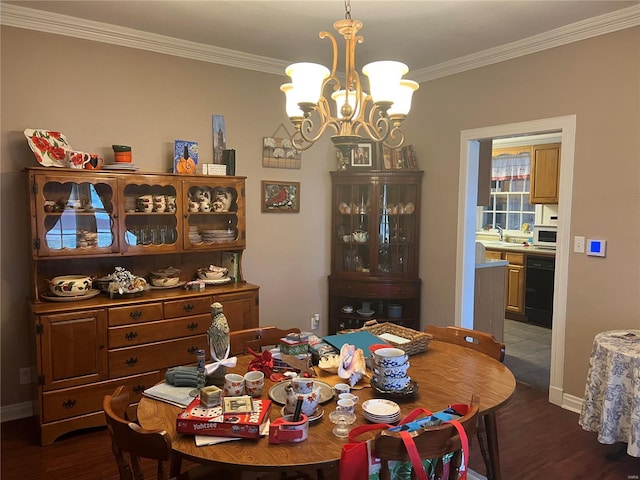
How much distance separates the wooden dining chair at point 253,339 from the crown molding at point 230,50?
237 cm

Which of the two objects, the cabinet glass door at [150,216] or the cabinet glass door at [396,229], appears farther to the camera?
the cabinet glass door at [396,229]

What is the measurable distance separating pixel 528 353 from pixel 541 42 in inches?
113

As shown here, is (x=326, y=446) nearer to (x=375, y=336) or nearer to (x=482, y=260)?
(x=375, y=336)

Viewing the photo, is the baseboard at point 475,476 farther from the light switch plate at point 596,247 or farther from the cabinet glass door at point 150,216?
the cabinet glass door at point 150,216

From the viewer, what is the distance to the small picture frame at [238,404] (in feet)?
4.89

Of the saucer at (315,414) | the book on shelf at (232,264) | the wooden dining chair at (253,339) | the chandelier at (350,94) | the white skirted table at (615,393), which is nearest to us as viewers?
the saucer at (315,414)

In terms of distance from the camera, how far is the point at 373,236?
4.32 meters

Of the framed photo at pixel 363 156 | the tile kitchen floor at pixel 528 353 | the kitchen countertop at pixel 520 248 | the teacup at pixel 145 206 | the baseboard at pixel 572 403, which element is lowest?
the tile kitchen floor at pixel 528 353

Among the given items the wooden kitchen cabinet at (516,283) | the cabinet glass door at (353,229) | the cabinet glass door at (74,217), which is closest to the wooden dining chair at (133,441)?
the cabinet glass door at (74,217)

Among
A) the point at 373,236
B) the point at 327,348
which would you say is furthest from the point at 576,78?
the point at 327,348

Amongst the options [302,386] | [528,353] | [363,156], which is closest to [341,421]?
[302,386]

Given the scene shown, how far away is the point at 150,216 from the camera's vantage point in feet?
11.3

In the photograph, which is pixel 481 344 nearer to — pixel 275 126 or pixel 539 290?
pixel 275 126

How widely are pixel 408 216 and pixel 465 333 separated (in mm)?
2032
